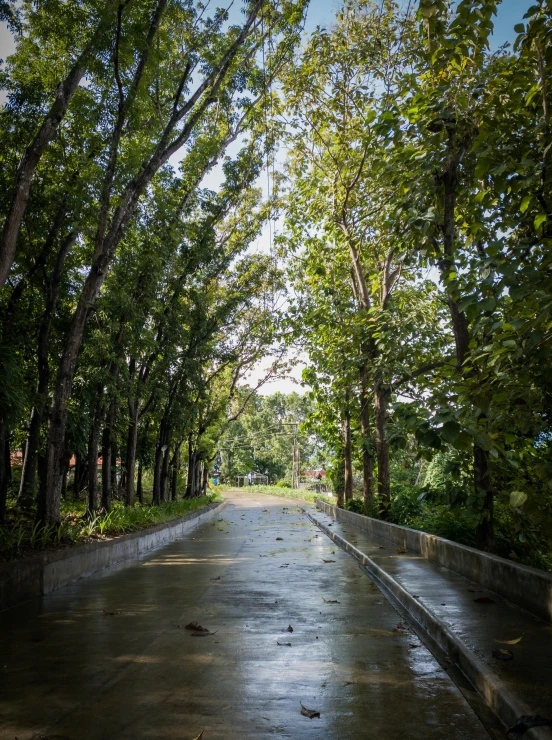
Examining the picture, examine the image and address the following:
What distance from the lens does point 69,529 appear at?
11.7 meters

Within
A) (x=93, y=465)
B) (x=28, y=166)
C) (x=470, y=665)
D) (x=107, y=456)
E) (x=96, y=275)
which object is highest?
(x=28, y=166)

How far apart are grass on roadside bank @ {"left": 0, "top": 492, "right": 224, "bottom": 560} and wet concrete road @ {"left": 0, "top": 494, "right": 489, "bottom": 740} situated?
3.43ft

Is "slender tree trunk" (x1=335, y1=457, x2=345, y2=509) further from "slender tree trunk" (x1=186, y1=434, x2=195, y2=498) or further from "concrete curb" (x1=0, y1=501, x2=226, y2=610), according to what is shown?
"concrete curb" (x1=0, y1=501, x2=226, y2=610)

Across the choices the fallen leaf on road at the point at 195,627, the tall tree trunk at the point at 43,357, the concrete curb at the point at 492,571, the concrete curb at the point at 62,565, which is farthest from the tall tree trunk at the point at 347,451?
the fallen leaf on road at the point at 195,627

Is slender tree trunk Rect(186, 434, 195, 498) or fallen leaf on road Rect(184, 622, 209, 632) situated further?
slender tree trunk Rect(186, 434, 195, 498)

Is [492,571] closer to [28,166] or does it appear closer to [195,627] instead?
[195,627]

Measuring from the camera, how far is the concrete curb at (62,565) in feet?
25.7

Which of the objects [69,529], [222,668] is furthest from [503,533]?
[69,529]

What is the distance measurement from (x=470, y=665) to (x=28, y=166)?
333 inches

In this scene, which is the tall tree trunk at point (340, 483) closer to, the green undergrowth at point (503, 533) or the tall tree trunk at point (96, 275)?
the green undergrowth at point (503, 533)

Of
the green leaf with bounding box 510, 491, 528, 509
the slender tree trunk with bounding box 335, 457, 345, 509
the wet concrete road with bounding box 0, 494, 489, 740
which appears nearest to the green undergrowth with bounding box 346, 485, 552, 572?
the wet concrete road with bounding box 0, 494, 489, 740

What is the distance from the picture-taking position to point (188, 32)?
13.0 m

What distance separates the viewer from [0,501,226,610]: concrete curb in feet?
25.7

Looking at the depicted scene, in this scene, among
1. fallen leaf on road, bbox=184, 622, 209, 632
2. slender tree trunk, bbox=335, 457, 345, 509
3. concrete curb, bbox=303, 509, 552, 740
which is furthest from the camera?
slender tree trunk, bbox=335, 457, 345, 509
